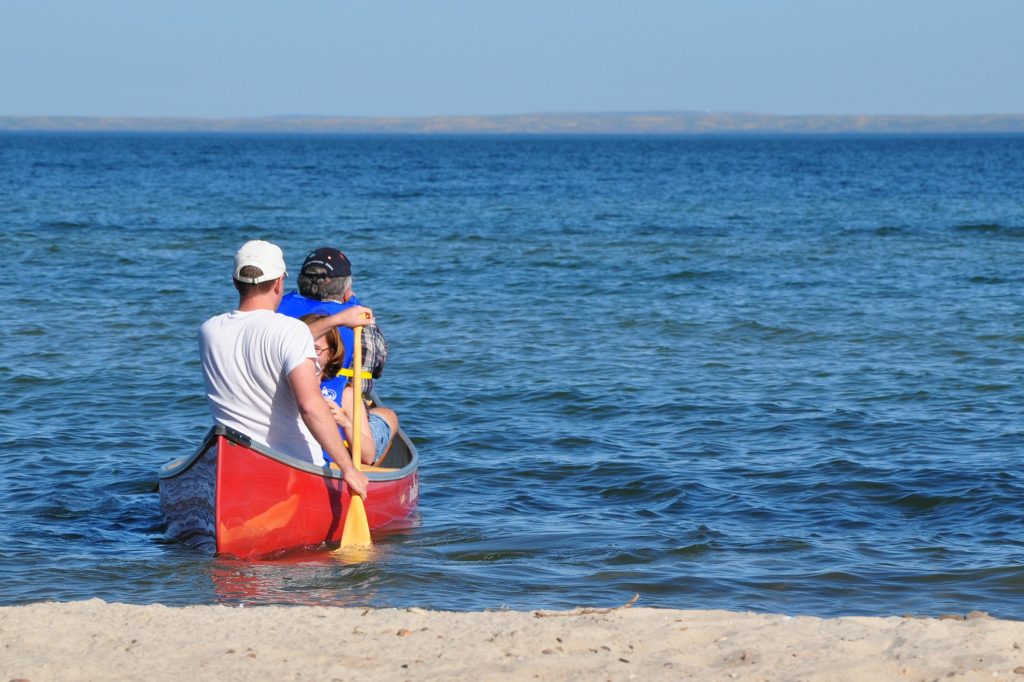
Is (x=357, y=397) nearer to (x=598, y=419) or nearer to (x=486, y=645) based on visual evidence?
(x=486, y=645)

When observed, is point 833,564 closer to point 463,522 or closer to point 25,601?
point 463,522

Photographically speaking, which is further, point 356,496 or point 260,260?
point 356,496

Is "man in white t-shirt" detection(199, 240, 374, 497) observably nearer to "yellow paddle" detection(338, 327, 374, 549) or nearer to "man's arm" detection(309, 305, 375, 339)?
"man's arm" detection(309, 305, 375, 339)

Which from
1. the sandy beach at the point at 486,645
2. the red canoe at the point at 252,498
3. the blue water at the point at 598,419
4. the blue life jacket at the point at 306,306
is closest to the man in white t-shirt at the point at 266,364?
→ the red canoe at the point at 252,498

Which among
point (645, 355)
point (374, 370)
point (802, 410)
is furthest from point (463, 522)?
point (645, 355)

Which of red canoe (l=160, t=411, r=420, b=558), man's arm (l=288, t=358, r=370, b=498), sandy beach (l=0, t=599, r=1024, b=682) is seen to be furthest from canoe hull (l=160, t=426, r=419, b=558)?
sandy beach (l=0, t=599, r=1024, b=682)

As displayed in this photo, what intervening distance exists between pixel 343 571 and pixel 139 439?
4.13 metres

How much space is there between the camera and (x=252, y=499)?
6789 millimetres

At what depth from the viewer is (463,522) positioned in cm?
830

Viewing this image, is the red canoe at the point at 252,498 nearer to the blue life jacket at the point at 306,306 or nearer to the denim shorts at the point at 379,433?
the denim shorts at the point at 379,433

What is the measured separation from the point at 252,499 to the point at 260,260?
4.47 feet

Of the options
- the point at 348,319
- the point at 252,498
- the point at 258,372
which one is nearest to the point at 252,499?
the point at 252,498

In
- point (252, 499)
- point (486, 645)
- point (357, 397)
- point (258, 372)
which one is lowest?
point (486, 645)

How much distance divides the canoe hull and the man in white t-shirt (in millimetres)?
139
